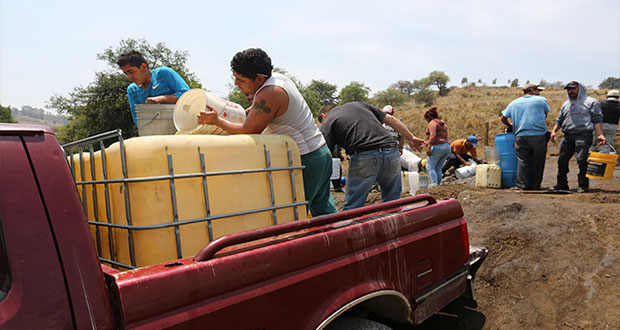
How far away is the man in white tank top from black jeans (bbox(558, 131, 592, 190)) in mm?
5309

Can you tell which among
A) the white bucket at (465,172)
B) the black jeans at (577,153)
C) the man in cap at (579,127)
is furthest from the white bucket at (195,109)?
the white bucket at (465,172)

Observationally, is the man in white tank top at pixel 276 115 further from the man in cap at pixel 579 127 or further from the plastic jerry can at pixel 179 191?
the man in cap at pixel 579 127

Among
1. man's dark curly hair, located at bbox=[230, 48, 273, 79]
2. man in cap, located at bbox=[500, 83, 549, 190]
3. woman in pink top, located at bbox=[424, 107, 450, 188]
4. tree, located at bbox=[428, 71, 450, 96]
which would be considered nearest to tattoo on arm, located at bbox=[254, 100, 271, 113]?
man's dark curly hair, located at bbox=[230, 48, 273, 79]

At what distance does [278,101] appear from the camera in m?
2.41

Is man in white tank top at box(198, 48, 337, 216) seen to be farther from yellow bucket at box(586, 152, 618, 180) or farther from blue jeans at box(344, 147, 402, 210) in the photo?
yellow bucket at box(586, 152, 618, 180)

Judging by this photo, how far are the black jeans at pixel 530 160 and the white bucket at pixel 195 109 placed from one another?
17.9ft

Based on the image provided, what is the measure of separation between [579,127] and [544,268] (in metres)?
3.57

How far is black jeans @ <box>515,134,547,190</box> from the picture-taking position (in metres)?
6.15

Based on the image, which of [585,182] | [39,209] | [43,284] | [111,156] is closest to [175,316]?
[43,284]

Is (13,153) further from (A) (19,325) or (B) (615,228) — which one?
(B) (615,228)

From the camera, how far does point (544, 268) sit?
11.9 feet

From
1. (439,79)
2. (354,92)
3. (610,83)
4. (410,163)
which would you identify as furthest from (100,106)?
(610,83)

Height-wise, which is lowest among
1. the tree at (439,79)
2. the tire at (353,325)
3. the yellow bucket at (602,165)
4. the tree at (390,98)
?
the yellow bucket at (602,165)

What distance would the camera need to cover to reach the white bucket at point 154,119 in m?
2.61
